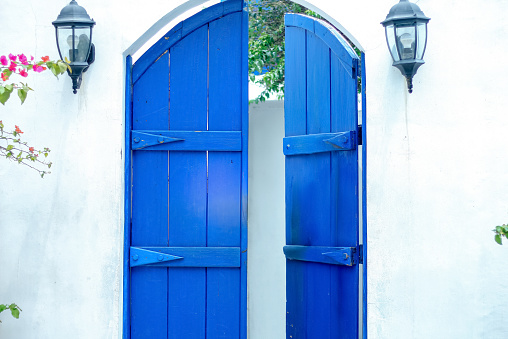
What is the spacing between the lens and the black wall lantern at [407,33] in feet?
10.4

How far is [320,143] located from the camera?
3854 mm

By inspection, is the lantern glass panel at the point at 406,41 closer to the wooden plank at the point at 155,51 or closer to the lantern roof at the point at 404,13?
the lantern roof at the point at 404,13

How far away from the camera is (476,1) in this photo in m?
3.29

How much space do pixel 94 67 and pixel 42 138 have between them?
46cm

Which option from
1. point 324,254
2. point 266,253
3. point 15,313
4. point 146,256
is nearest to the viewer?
point 15,313

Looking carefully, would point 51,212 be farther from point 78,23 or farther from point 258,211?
point 258,211

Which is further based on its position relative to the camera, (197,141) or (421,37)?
(197,141)

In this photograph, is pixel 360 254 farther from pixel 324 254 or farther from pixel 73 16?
pixel 73 16

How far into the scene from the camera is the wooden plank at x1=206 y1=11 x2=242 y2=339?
364 cm

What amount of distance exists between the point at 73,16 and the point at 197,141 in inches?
35.8

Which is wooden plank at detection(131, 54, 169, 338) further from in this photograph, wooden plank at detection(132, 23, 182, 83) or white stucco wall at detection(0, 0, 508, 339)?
white stucco wall at detection(0, 0, 508, 339)

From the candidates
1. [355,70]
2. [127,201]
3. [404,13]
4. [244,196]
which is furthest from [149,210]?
[404,13]

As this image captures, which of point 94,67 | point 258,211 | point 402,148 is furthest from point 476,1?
point 258,211

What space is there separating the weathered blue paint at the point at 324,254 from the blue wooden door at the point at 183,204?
0.48 metres
